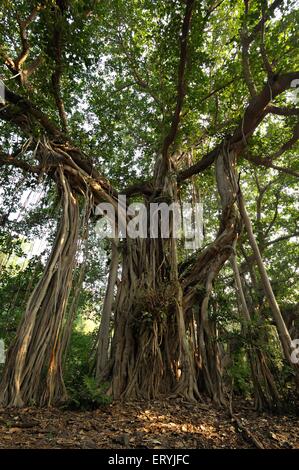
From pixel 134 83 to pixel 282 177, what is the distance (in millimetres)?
3464

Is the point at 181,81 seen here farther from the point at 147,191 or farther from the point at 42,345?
the point at 42,345

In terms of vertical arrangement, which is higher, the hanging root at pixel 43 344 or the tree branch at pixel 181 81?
the tree branch at pixel 181 81

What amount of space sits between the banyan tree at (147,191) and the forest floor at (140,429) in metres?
0.32

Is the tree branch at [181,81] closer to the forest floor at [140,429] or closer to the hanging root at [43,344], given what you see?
the hanging root at [43,344]

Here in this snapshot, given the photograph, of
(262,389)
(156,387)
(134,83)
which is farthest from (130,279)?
(134,83)

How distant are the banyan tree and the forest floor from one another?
0.32 metres

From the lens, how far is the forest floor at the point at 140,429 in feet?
5.45

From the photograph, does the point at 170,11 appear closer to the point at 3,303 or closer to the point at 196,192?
the point at 196,192

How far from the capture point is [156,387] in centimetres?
284

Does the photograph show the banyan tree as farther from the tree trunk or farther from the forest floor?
the forest floor

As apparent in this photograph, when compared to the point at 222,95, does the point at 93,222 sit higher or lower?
lower

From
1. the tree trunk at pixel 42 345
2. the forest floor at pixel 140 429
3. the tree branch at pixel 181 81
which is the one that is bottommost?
the forest floor at pixel 140 429

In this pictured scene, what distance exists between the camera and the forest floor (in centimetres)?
166

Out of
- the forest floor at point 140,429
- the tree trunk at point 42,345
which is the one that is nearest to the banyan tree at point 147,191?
the tree trunk at point 42,345
